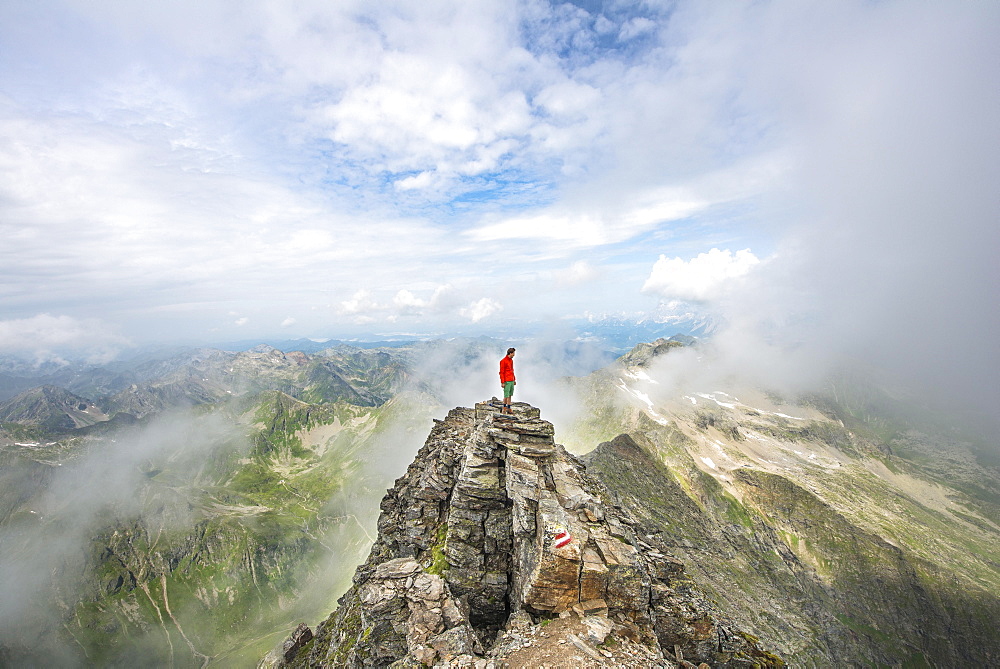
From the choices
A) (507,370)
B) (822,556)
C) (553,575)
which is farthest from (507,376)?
(822,556)

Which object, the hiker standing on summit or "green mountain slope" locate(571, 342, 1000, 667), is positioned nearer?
the hiker standing on summit

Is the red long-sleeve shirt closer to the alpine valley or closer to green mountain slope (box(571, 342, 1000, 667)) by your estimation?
the alpine valley

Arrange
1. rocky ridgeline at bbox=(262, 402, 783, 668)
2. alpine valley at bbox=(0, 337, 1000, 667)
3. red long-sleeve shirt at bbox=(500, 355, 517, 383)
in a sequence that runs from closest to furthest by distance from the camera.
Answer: rocky ridgeline at bbox=(262, 402, 783, 668) < alpine valley at bbox=(0, 337, 1000, 667) < red long-sleeve shirt at bbox=(500, 355, 517, 383)

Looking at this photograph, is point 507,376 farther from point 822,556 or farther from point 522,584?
point 822,556

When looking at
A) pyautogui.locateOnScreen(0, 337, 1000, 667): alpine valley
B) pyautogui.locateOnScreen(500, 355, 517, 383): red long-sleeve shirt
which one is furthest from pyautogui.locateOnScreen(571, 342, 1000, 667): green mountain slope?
pyautogui.locateOnScreen(500, 355, 517, 383): red long-sleeve shirt

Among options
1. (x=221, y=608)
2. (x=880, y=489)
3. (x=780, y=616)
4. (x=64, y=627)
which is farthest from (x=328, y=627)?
(x=880, y=489)

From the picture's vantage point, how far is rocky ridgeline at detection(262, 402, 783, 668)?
18.3 meters

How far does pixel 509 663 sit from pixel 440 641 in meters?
5.79

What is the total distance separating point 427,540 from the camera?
1358 inches

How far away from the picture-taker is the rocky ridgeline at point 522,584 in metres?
18.3

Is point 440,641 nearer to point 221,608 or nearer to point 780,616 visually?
point 780,616

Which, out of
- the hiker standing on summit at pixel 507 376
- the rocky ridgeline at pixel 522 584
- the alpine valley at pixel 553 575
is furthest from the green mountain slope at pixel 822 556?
the hiker standing on summit at pixel 507 376

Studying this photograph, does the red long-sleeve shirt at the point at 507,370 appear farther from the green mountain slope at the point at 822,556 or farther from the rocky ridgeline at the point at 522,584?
the green mountain slope at the point at 822,556

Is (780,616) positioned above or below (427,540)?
Result: below
